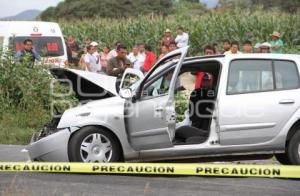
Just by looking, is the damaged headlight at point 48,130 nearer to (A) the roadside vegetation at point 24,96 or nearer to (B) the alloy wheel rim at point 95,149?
(B) the alloy wheel rim at point 95,149

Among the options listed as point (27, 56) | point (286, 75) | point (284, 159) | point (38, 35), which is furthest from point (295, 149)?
point (38, 35)

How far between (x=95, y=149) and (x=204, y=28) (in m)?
18.2

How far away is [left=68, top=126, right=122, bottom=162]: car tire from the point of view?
7891mm

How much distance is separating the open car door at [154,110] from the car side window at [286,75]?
4.26ft

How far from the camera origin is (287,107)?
793 cm

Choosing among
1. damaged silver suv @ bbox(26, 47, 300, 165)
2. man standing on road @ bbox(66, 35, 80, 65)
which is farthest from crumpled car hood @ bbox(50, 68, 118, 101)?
man standing on road @ bbox(66, 35, 80, 65)

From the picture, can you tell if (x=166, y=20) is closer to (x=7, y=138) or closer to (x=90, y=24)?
(x=90, y=24)

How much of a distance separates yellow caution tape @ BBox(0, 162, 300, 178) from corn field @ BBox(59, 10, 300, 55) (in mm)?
15906

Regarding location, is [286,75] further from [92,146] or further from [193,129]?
[92,146]

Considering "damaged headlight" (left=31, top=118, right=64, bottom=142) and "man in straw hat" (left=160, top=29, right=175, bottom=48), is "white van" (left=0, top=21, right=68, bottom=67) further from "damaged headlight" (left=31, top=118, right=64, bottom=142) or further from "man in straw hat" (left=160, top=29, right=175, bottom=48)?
"damaged headlight" (left=31, top=118, right=64, bottom=142)

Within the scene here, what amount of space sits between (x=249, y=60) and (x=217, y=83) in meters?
0.52

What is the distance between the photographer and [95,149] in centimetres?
790

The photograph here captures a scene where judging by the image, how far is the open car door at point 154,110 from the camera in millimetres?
7777

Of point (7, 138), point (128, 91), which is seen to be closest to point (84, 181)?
point (128, 91)
